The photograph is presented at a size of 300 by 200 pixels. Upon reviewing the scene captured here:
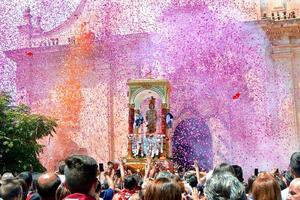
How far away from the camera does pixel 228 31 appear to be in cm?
2002

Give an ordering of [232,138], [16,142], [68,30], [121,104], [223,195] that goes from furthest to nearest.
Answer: [68,30] → [121,104] → [232,138] → [16,142] → [223,195]

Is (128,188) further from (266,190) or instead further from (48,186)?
(266,190)

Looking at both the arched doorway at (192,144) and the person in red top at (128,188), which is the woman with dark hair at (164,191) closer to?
the person in red top at (128,188)

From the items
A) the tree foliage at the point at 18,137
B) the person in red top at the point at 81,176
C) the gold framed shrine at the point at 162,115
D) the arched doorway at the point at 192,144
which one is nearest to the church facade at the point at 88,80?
the arched doorway at the point at 192,144

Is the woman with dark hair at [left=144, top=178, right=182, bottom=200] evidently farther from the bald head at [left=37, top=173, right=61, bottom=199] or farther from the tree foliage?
the tree foliage

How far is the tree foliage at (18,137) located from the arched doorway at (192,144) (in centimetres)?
610

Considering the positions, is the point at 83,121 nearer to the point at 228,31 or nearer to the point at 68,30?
the point at 68,30

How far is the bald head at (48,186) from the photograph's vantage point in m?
4.28

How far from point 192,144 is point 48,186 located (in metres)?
17.0

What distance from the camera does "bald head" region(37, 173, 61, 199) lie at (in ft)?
14.0

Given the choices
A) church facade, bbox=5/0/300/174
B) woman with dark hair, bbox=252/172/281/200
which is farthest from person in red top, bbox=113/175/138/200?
church facade, bbox=5/0/300/174

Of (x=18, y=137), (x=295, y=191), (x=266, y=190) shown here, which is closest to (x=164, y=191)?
(x=266, y=190)

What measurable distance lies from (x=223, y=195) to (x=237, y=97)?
54.5ft

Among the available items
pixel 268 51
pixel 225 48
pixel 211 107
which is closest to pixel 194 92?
pixel 211 107
